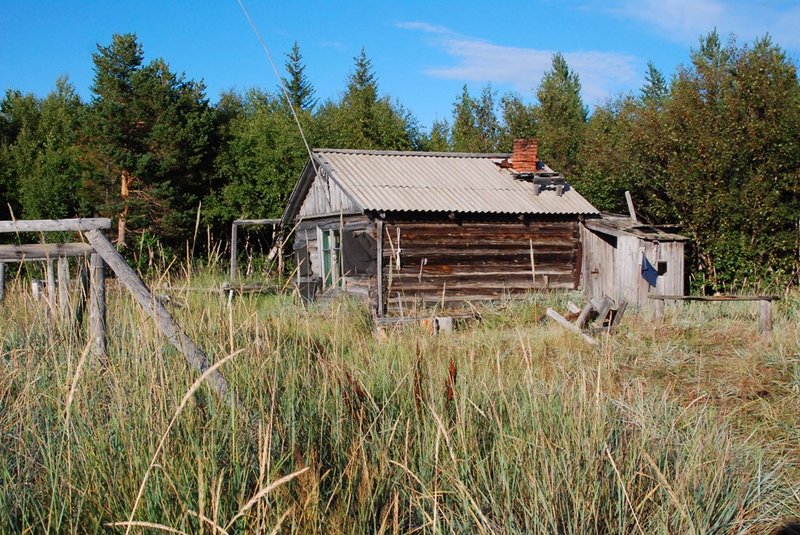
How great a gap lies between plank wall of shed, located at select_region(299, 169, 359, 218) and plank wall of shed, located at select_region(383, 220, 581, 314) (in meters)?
1.21

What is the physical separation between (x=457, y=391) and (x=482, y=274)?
11.3 meters

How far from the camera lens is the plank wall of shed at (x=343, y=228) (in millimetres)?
14102

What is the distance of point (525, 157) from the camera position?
1655 centimetres

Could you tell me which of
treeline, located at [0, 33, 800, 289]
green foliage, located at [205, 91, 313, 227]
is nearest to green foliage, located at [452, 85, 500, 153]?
treeline, located at [0, 33, 800, 289]

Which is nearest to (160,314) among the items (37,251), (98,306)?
(98,306)

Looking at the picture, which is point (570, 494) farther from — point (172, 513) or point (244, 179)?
point (244, 179)

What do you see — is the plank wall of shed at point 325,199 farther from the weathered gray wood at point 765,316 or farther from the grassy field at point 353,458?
the grassy field at point 353,458

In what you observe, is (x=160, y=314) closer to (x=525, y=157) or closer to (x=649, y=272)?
(x=649, y=272)

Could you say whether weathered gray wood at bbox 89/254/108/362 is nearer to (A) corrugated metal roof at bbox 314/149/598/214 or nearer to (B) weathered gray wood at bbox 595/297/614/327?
(B) weathered gray wood at bbox 595/297/614/327

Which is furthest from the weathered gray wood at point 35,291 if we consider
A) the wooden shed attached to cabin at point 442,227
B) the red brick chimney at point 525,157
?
the red brick chimney at point 525,157

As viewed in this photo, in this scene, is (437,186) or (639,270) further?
(437,186)

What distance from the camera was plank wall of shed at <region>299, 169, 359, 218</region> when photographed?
49.0 feet

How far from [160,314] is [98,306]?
4.49 ft

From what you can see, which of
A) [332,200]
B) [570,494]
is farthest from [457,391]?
[332,200]
